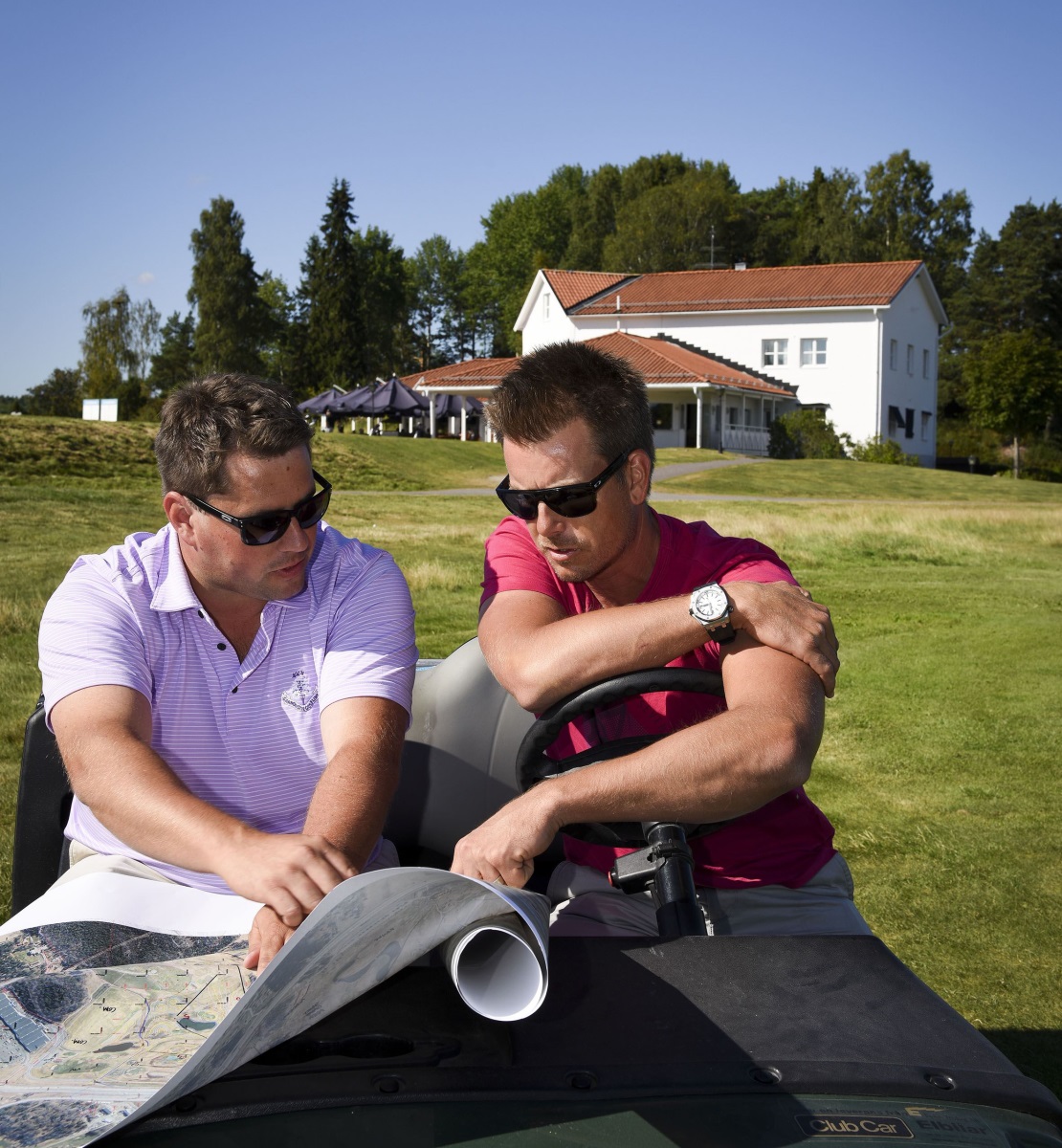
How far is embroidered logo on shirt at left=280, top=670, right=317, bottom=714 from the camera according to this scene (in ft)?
8.04

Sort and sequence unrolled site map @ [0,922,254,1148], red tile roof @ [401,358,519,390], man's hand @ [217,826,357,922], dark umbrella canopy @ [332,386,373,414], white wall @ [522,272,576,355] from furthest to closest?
white wall @ [522,272,576,355] → red tile roof @ [401,358,519,390] → dark umbrella canopy @ [332,386,373,414] → man's hand @ [217,826,357,922] → unrolled site map @ [0,922,254,1148]

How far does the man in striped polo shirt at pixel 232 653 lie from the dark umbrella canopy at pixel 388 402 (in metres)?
38.6

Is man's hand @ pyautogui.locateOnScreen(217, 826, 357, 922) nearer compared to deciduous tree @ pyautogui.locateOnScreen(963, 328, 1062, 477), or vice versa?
man's hand @ pyautogui.locateOnScreen(217, 826, 357, 922)

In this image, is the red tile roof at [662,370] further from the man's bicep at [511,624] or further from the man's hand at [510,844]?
the man's hand at [510,844]

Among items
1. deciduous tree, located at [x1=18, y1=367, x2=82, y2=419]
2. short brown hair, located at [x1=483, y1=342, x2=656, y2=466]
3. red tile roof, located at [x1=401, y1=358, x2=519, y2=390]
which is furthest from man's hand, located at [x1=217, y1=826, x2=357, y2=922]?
deciduous tree, located at [x1=18, y1=367, x2=82, y2=419]

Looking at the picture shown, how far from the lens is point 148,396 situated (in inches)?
2205

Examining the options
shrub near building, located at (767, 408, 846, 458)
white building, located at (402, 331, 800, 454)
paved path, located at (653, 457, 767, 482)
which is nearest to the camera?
paved path, located at (653, 457, 767, 482)

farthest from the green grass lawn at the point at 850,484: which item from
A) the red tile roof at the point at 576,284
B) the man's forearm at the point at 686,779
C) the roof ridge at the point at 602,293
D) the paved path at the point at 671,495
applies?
the man's forearm at the point at 686,779

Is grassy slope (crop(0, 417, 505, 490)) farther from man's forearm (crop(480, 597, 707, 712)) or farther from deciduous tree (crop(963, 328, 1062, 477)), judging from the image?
deciduous tree (crop(963, 328, 1062, 477))

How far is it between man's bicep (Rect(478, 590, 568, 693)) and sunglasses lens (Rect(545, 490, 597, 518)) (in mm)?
207

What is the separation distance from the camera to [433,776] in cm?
270

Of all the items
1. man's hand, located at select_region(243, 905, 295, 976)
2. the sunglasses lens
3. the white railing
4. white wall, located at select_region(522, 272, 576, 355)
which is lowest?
the white railing

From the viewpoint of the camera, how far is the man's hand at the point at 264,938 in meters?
1.78

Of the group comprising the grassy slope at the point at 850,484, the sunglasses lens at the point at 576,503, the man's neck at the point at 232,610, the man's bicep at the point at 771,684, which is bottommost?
the grassy slope at the point at 850,484
